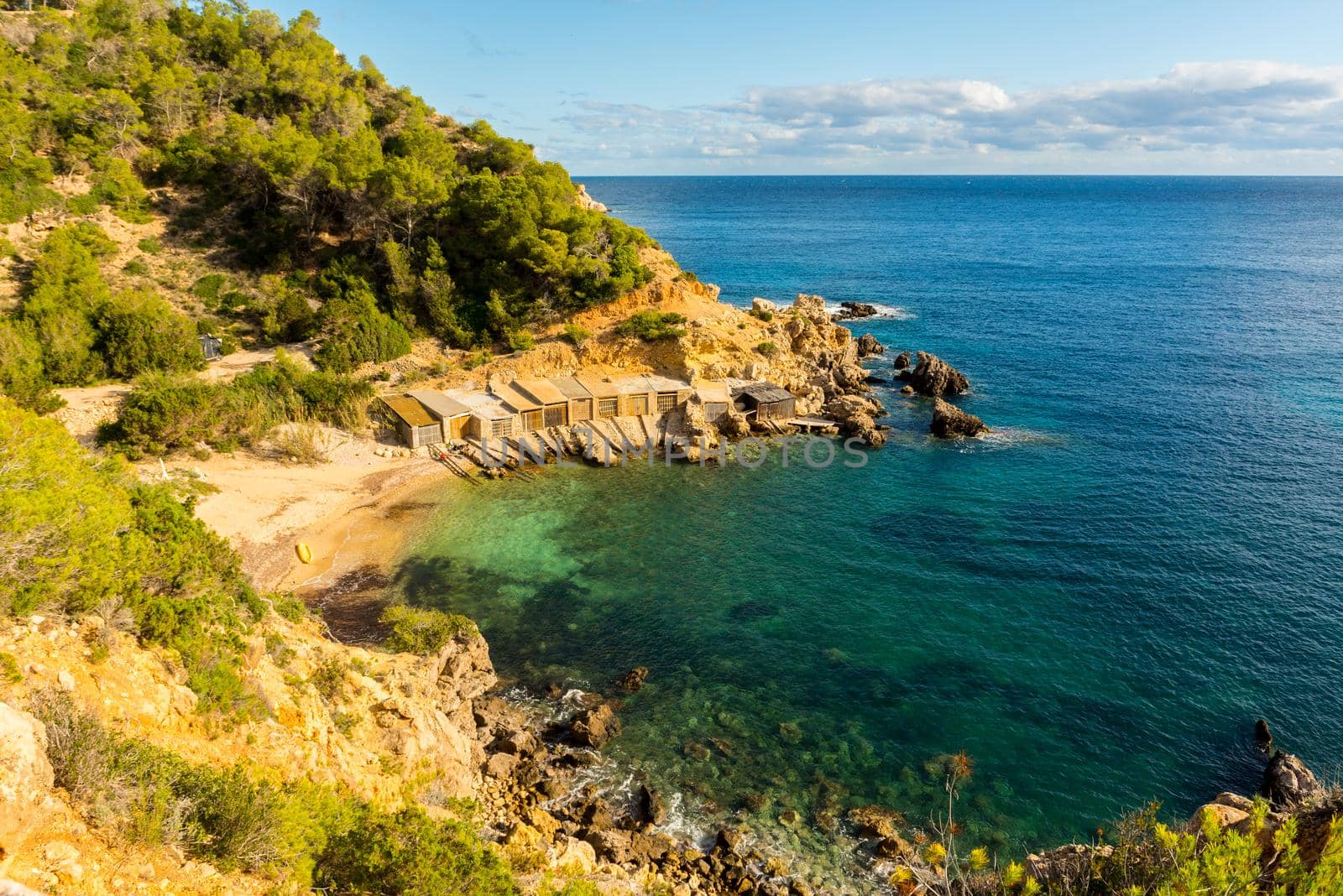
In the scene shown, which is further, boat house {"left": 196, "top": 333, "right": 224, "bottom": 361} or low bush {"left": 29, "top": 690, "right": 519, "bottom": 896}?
boat house {"left": 196, "top": 333, "right": 224, "bottom": 361}

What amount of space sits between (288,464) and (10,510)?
103 ft

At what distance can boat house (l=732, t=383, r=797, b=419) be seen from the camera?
54.7 m

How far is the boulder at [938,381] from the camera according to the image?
6234cm

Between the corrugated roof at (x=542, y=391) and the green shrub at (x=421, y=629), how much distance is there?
75.1 ft

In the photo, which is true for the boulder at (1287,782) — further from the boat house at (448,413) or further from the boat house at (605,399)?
the boat house at (448,413)

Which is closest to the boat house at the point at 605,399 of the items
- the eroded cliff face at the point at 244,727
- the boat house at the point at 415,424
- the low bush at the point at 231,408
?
the boat house at the point at 415,424

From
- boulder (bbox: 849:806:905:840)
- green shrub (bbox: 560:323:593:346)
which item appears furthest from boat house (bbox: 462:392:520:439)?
boulder (bbox: 849:806:905:840)

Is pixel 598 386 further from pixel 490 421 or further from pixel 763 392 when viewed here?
pixel 763 392

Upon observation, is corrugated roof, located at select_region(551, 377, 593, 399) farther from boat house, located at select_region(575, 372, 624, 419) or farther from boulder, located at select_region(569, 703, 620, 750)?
boulder, located at select_region(569, 703, 620, 750)

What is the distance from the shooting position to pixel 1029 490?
1781 inches

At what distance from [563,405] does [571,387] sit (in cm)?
225

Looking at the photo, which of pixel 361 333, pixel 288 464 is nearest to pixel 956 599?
pixel 288 464

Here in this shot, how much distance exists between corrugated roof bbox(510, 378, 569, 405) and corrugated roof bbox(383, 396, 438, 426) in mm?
7071

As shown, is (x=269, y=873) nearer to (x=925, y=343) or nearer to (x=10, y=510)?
(x=10, y=510)
